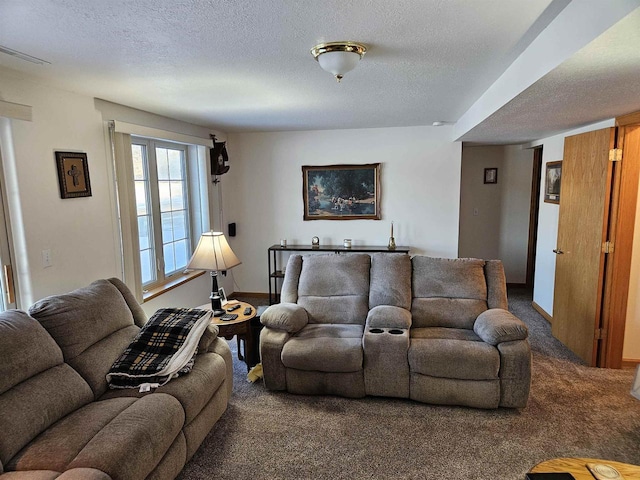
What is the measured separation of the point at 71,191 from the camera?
2910 millimetres

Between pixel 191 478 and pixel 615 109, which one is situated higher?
pixel 615 109

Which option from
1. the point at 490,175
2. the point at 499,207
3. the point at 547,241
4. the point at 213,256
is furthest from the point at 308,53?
the point at 499,207

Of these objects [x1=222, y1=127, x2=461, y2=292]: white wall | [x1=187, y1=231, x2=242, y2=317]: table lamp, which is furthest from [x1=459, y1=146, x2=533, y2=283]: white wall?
[x1=187, y1=231, x2=242, y2=317]: table lamp

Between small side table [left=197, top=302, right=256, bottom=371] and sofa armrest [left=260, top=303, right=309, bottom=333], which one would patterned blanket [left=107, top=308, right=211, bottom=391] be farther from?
sofa armrest [left=260, top=303, right=309, bottom=333]

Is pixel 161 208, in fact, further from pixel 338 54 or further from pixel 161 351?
pixel 338 54

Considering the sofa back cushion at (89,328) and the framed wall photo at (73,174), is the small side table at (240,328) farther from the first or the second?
the framed wall photo at (73,174)

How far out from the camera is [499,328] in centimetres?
279

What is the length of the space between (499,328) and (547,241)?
2384 mm

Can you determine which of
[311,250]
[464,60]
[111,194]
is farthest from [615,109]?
[111,194]

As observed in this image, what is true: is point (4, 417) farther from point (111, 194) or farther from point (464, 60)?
point (464, 60)

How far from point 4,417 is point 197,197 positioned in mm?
3403

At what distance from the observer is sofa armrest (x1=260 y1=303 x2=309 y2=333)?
10.1 ft

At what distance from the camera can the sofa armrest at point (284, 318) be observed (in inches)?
121

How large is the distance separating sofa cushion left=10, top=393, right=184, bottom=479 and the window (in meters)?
1.97
